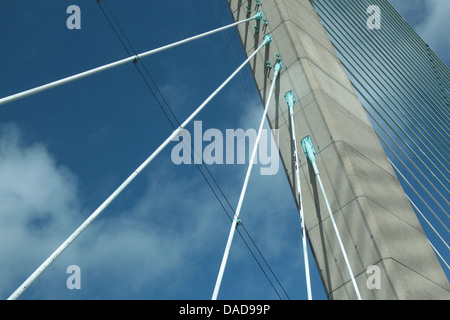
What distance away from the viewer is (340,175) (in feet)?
31.8

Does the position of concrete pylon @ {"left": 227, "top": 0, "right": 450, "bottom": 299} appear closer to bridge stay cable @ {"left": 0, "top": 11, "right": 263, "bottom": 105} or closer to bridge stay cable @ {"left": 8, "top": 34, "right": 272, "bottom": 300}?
bridge stay cable @ {"left": 0, "top": 11, "right": 263, "bottom": 105}

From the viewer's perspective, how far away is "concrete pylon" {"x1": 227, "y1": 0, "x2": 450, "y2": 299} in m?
8.67

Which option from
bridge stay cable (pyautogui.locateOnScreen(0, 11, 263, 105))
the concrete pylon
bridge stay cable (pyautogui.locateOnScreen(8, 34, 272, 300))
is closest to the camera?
bridge stay cable (pyautogui.locateOnScreen(8, 34, 272, 300))

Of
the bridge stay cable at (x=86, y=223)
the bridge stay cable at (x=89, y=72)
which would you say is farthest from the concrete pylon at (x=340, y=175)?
the bridge stay cable at (x=86, y=223)

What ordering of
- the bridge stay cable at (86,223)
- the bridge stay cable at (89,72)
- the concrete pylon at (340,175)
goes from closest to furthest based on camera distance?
the bridge stay cable at (86,223)
the bridge stay cable at (89,72)
the concrete pylon at (340,175)

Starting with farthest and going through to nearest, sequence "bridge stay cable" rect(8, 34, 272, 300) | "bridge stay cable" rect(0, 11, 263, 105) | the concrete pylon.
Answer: the concrete pylon < "bridge stay cable" rect(0, 11, 263, 105) < "bridge stay cable" rect(8, 34, 272, 300)

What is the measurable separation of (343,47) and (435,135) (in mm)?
4534

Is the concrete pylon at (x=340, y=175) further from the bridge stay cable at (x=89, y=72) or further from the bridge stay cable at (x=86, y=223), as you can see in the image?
the bridge stay cable at (x=86, y=223)

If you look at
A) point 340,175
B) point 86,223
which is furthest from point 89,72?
point 340,175

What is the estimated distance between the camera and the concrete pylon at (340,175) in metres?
8.67

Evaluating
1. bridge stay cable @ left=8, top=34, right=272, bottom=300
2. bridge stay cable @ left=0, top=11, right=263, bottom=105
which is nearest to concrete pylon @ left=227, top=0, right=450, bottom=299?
bridge stay cable @ left=0, top=11, right=263, bottom=105

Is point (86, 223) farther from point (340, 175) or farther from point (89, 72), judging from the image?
point (340, 175)

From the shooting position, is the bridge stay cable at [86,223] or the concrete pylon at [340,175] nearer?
the bridge stay cable at [86,223]
